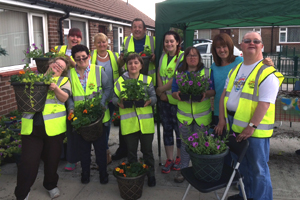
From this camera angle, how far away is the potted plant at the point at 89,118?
3.22m

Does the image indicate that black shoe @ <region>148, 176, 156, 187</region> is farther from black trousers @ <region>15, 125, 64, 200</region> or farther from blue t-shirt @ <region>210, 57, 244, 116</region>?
black trousers @ <region>15, 125, 64, 200</region>

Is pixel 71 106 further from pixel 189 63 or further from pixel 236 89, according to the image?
pixel 236 89

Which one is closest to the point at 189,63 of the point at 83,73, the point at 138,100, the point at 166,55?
the point at 166,55

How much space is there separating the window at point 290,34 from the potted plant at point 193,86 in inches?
1112

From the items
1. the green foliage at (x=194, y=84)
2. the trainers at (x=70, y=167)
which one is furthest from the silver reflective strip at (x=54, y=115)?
the green foliage at (x=194, y=84)

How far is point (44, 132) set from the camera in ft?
10.4

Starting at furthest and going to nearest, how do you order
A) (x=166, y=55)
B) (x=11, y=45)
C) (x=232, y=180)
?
1. (x=11, y=45)
2. (x=166, y=55)
3. (x=232, y=180)

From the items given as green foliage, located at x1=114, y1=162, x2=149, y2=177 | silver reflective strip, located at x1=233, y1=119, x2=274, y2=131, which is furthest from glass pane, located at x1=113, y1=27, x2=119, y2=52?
silver reflective strip, located at x1=233, y1=119, x2=274, y2=131

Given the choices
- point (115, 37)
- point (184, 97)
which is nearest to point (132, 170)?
point (184, 97)

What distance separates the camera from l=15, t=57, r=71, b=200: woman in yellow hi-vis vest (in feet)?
10.2

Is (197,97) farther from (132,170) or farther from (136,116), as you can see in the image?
(132,170)

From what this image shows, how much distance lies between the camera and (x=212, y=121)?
12.0ft

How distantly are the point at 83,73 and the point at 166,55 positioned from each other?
119 centimetres

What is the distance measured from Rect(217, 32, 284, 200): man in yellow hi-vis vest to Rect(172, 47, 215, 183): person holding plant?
1.67 feet
